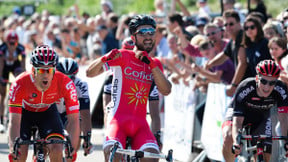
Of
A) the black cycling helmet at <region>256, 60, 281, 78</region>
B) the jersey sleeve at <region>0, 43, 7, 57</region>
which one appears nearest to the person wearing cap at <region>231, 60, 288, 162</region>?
the black cycling helmet at <region>256, 60, 281, 78</region>

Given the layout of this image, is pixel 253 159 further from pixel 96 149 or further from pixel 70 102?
pixel 96 149

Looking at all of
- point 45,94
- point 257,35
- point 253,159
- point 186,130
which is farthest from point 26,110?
point 186,130

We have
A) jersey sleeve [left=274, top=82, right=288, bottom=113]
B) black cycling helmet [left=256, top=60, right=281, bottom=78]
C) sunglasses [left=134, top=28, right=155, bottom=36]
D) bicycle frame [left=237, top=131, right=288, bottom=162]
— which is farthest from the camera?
jersey sleeve [left=274, top=82, right=288, bottom=113]

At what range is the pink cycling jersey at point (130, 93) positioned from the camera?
7.25 m

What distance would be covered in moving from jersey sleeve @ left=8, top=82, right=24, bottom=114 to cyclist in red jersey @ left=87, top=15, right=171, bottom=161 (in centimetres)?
80

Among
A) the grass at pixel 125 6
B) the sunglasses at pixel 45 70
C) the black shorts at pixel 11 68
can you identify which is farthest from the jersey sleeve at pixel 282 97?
the grass at pixel 125 6

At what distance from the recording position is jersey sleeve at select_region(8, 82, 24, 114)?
742cm

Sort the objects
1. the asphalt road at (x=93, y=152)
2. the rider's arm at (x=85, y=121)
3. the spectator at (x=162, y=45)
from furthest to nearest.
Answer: the spectator at (x=162, y=45), the asphalt road at (x=93, y=152), the rider's arm at (x=85, y=121)

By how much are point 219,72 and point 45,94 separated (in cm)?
446

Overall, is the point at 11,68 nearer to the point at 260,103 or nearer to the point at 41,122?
the point at 41,122

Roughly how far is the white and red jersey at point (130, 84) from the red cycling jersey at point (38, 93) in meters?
0.49

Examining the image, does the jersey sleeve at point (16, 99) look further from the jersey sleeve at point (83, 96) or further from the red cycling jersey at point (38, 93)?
the jersey sleeve at point (83, 96)

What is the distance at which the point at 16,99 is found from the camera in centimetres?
745

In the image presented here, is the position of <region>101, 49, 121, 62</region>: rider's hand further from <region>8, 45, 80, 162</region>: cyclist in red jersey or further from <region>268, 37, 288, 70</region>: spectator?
<region>268, 37, 288, 70</region>: spectator
